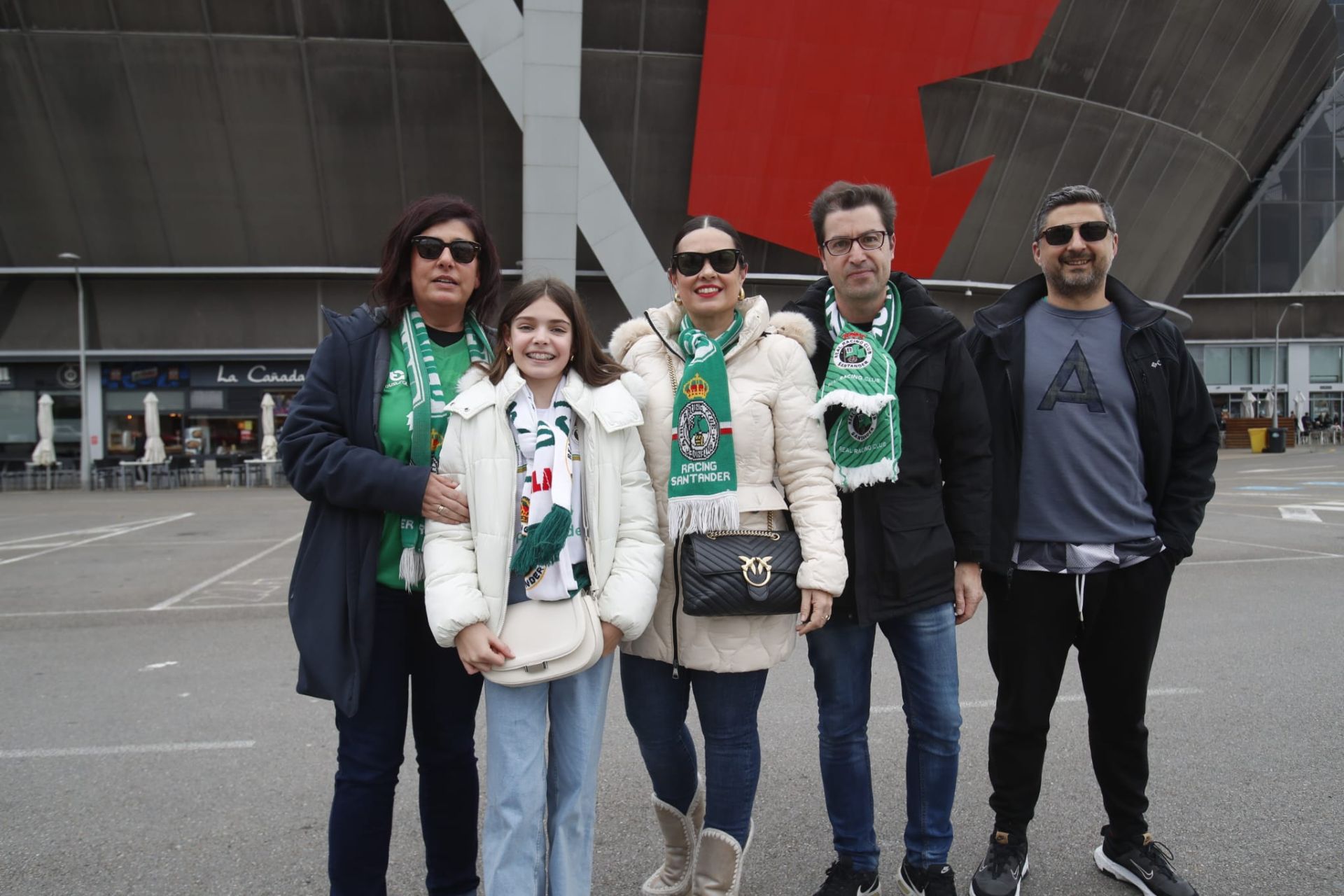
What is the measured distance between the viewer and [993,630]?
3.37 m

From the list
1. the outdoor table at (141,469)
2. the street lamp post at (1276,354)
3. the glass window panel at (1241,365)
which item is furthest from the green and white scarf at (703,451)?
the glass window panel at (1241,365)

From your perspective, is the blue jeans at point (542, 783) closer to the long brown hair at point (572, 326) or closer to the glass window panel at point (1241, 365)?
the long brown hair at point (572, 326)

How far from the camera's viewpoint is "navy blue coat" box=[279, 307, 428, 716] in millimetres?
2590

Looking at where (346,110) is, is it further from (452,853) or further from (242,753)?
(452,853)

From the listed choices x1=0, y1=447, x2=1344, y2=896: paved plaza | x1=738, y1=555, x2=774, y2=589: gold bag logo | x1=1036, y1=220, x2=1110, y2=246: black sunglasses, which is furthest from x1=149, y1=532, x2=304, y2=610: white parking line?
x1=1036, y1=220, x2=1110, y2=246: black sunglasses

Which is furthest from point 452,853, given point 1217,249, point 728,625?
point 1217,249

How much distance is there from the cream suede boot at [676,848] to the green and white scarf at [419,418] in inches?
49.5

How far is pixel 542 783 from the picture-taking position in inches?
102

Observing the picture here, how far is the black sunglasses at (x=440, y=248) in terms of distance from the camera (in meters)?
2.82

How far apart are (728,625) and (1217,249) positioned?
41.6m

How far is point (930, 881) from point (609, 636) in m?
1.46

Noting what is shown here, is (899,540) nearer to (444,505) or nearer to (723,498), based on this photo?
(723,498)

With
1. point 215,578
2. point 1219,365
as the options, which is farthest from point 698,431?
point 1219,365

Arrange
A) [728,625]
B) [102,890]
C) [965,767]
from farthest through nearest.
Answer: [965,767] → [102,890] → [728,625]
